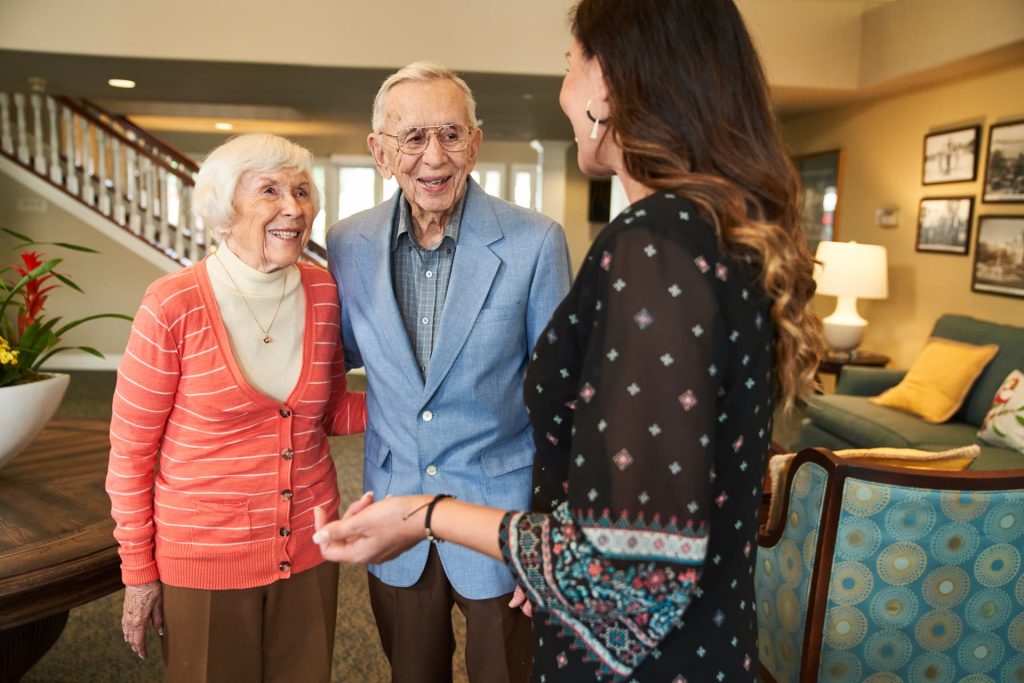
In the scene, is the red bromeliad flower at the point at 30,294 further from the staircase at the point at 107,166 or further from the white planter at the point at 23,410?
the staircase at the point at 107,166

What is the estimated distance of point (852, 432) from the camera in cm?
466

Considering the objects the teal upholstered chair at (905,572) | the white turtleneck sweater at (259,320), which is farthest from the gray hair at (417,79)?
the teal upholstered chair at (905,572)

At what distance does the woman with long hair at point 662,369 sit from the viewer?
0.84 meters

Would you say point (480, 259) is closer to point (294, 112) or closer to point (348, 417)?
point (348, 417)

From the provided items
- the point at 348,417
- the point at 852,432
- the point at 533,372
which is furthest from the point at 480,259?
the point at 852,432

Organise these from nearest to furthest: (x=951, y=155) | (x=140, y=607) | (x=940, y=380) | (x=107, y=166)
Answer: (x=140, y=607) → (x=940, y=380) → (x=951, y=155) → (x=107, y=166)

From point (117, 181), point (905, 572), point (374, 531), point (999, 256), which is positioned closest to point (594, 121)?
point (374, 531)

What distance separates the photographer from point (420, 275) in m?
1.75

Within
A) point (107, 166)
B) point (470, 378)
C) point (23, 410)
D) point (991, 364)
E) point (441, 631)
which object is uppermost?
point (107, 166)

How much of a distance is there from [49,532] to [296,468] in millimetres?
599

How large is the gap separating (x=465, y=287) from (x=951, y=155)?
505 centimetres

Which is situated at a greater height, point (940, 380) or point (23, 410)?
point (23, 410)

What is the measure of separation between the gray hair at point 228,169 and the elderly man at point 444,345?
0.80 feet

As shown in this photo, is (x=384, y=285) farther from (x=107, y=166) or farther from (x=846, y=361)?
(x=107, y=166)
